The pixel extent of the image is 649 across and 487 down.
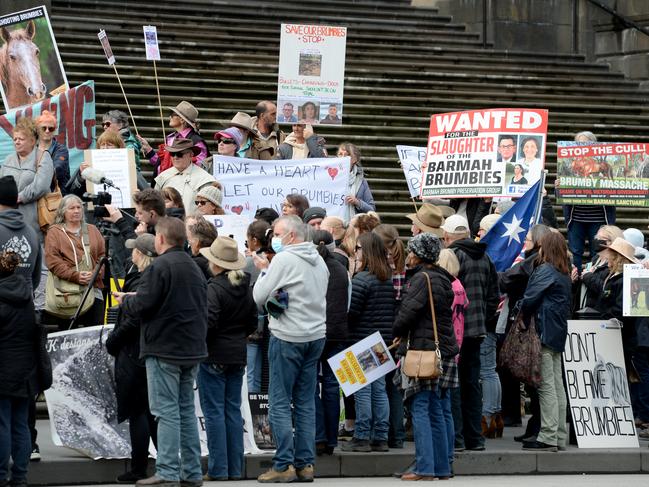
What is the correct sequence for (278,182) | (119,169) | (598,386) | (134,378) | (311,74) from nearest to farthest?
(134,378)
(598,386)
(119,169)
(278,182)
(311,74)

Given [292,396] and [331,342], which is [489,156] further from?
[292,396]

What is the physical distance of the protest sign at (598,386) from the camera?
1350 cm

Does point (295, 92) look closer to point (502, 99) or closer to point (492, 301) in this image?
point (492, 301)

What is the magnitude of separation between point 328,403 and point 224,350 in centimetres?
143

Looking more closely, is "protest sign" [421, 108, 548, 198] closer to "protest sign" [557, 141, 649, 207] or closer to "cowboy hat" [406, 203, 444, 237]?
"protest sign" [557, 141, 649, 207]

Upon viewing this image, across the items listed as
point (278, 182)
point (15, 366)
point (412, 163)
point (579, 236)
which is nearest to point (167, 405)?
point (15, 366)

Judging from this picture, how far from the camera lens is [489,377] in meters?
13.4

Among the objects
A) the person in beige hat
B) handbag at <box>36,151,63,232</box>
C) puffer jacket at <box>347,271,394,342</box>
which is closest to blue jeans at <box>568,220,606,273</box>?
the person in beige hat

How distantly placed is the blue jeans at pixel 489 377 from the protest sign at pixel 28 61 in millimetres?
5030

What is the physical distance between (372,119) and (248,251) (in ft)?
31.5

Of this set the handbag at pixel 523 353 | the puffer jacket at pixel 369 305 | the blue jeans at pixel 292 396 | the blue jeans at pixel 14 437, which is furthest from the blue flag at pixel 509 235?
the blue jeans at pixel 14 437

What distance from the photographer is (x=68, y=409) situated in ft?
37.1

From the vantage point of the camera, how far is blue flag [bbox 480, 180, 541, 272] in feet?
46.8

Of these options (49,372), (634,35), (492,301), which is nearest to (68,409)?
(49,372)
